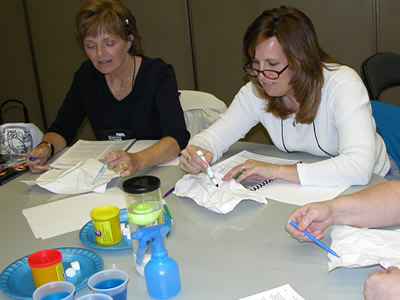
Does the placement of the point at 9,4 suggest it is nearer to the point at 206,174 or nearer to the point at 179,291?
the point at 206,174

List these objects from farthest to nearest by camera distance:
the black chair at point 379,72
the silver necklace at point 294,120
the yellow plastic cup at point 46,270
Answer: the black chair at point 379,72, the silver necklace at point 294,120, the yellow plastic cup at point 46,270

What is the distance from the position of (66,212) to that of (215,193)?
0.49m

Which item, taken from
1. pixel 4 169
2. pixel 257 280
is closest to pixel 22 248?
pixel 257 280

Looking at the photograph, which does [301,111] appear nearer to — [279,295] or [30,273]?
[279,295]

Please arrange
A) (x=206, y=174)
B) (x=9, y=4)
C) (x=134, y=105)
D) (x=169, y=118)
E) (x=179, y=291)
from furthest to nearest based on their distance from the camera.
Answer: (x=9, y=4), (x=134, y=105), (x=169, y=118), (x=206, y=174), (x=179, y=291)

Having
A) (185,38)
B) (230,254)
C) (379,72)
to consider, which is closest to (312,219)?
(230,254)

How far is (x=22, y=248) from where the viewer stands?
116cm

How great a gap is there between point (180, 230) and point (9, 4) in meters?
3.99

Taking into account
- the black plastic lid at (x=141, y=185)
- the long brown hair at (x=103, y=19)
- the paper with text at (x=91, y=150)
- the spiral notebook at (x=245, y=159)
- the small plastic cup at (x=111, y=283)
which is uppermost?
the long brown hair at (x=103, y=19)

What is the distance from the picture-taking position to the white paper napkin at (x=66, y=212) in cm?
126

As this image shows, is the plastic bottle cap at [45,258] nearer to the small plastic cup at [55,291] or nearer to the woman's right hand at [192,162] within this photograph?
the small plastic cup at [55,291]

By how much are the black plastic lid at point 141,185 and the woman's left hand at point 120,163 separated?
0.57m

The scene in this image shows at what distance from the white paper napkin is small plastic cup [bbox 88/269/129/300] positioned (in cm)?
43

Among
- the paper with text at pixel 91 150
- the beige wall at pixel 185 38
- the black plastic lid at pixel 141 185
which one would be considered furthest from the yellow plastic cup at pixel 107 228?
the beige wall at pixel 185 38
